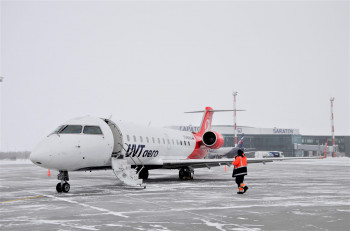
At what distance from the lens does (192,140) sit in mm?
25594

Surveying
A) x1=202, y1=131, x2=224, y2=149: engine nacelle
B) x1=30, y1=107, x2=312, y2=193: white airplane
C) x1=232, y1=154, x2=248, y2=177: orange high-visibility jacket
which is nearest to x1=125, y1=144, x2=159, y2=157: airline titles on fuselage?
x1=30, y1=107, x2=312, y2=193: white airplane

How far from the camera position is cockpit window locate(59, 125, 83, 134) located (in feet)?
48.4

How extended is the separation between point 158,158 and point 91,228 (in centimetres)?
1349

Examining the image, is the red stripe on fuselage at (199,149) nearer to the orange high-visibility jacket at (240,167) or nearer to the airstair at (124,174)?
the airstair at (124,174)

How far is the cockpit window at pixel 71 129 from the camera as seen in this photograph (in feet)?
48.4

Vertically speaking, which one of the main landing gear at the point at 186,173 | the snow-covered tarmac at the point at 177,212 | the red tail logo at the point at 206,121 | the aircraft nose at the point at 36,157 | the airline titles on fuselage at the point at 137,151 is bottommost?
the snow-covered tarmac at the point at 177,212

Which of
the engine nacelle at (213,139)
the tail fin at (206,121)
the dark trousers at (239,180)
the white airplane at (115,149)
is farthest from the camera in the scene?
the tail fin at (206,121)

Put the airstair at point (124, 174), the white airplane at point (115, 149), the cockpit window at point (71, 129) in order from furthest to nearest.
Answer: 1. the airstair at point (124, 174)
2. the cockpit window at point (71, 129)
3. the white airplane at point (115, 149)

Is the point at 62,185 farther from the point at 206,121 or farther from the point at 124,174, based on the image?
the point at 206,121

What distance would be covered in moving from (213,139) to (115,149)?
8.70 m

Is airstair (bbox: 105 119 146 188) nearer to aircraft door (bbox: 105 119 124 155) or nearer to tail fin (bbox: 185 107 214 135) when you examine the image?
aircraft door (bbox: 105 119 124 155)

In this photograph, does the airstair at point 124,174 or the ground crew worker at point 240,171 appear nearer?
the ground crew worker at point 240,171

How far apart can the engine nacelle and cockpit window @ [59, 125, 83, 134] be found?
433 inches

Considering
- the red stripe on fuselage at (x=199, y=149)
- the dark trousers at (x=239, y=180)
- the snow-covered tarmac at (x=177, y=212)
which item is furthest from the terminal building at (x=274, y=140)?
the snow-covered tarmac at (x=177, y=212)
